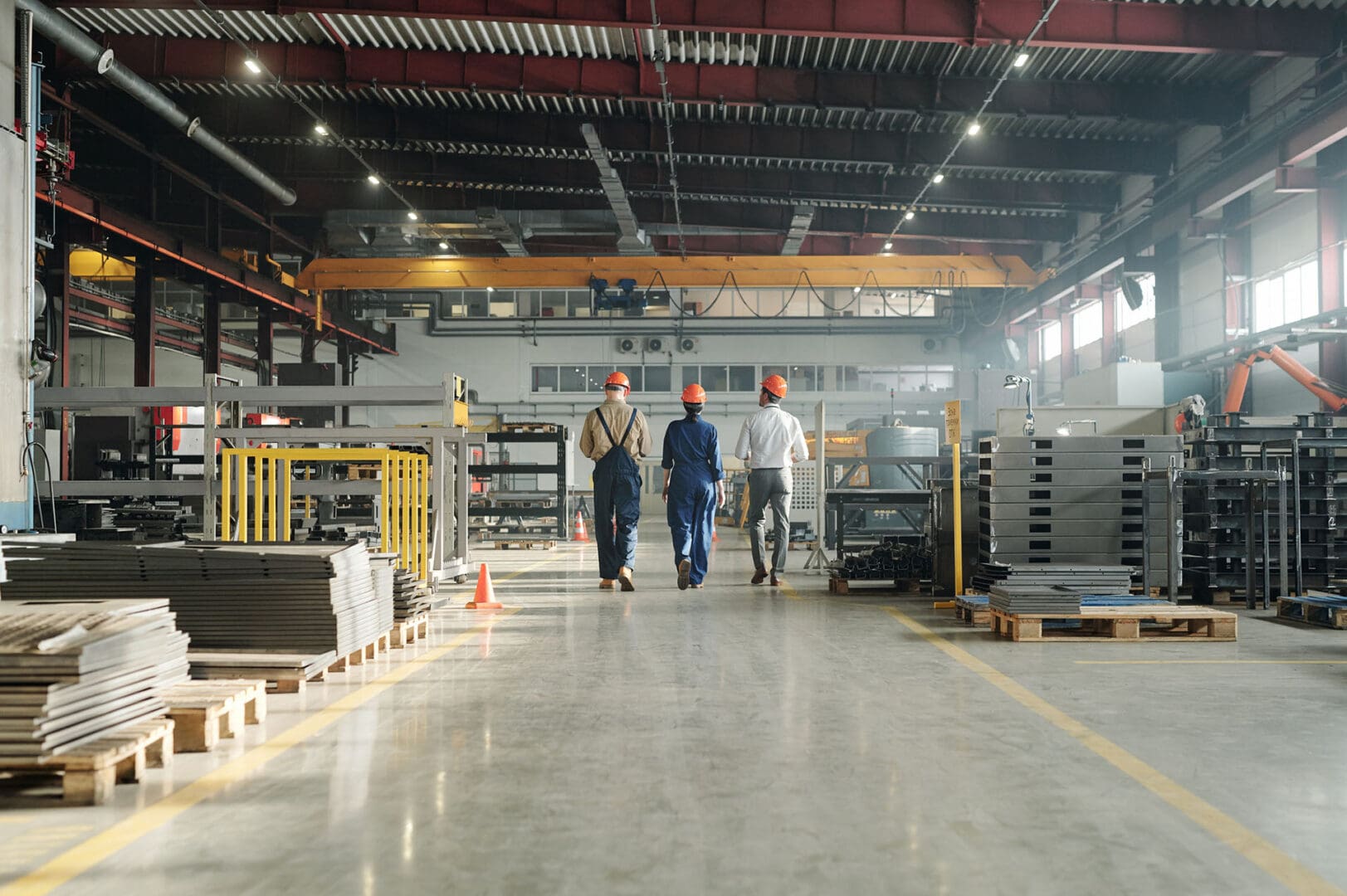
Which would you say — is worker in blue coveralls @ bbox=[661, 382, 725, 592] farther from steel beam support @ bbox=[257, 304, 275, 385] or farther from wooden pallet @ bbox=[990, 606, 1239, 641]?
steel beam support @ bbox=[257, 304, 275, 385]

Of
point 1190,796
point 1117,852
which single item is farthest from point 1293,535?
point 1117,852

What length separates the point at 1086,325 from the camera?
82.3ft

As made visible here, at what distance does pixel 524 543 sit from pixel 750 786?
1286 centimetres

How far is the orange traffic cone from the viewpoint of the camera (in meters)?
7.66

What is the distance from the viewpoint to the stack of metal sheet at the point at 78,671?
2807mm

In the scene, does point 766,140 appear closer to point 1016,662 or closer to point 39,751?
point 1016,662

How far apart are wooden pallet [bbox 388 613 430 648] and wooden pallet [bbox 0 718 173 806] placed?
258 centimetres

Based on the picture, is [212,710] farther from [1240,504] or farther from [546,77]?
[546,77]

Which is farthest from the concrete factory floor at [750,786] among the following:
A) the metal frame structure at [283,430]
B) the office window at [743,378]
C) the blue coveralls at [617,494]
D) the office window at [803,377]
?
the office window at [743,378]

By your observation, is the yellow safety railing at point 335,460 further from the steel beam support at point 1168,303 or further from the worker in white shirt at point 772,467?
the steel beam support at point 1168,303

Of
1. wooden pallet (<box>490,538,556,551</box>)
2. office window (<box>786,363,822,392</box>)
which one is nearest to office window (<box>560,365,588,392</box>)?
office window (<box>786,363,822,392</box>)

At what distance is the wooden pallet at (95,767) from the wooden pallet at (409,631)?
8.47 ft

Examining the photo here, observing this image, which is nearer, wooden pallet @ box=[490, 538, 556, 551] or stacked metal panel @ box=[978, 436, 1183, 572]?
stacked metal panel @ box=[978, 436, 1183, 572]

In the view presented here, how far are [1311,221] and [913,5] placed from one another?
26.6 ft
